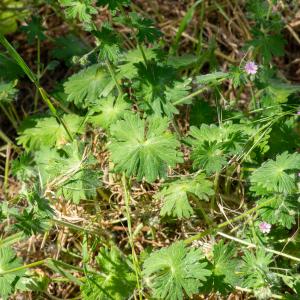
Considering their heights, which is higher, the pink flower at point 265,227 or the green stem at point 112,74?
the green stem at point 112,74

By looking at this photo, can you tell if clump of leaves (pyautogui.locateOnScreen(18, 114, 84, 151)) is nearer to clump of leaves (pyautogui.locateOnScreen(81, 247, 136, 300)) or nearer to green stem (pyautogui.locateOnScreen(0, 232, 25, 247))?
green stem (pyautogui.locateOnScreen(0, 232, 25, 247))

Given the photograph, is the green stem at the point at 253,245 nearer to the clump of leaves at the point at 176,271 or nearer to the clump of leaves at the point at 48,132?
the clump of leaves at the point at 176,271

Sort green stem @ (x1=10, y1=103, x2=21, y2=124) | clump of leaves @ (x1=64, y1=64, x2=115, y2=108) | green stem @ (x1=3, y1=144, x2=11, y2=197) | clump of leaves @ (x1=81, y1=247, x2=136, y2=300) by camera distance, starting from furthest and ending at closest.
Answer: green stem @ (x1=10, y1=103, x2=21, y2=124), green stem @ (x1=3, y1=144, x2=11, y2=197), clump of leaves @ (x1=64, y1=64, x2=115, y2=108), clump of leaves @ (x1=81, y1=247, x2=136, y2=300)

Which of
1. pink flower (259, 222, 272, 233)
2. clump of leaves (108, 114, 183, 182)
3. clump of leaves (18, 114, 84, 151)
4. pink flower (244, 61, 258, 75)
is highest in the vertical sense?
pink flower (244, 61, 258, 75)

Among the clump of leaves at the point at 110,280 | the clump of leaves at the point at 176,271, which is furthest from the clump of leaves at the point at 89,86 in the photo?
the clump of leaves at the point at 176,271

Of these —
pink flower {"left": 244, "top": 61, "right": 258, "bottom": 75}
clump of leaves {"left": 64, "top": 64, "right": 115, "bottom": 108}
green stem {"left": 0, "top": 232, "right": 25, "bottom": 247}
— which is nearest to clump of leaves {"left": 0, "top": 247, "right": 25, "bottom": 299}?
green stem {"left": 0, "top": 232, "right": 25, "bottom": 247}

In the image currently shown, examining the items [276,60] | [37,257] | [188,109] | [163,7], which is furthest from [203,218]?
[163,7]

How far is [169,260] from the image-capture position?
236 centimetres

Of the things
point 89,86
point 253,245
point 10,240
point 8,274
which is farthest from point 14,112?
point 253,245

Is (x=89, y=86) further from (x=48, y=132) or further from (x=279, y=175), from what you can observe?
(x=279, y=175)

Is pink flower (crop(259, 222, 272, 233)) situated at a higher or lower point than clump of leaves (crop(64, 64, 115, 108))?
lower

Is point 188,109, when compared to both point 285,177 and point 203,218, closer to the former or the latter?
point 203,218

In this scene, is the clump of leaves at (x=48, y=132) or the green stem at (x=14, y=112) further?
the green stem at (x=14, y=112)

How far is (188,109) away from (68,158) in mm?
803
